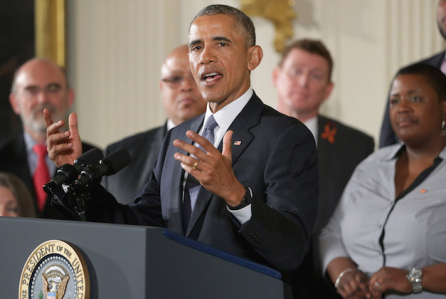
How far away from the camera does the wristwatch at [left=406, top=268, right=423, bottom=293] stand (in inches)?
95.0

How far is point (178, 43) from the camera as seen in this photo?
532 centimetres

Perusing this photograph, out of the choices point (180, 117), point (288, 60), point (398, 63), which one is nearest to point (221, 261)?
point (180, 117)

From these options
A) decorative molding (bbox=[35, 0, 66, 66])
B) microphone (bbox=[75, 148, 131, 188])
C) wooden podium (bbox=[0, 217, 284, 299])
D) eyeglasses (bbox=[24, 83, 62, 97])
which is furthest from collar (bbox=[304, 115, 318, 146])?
decorative molding (bbox=[35, 0, 66, 66])

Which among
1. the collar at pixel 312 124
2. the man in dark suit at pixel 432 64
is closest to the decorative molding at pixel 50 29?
the collar at pixel 312 124

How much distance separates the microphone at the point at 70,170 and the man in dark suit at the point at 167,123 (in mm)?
1376

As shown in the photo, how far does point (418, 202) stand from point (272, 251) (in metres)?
1.14

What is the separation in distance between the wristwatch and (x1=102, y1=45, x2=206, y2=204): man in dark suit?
1356 millimetres

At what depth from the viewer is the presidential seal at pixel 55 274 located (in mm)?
1366

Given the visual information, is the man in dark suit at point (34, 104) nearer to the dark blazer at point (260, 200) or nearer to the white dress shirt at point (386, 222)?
the white dress shirt at point (386, 222)

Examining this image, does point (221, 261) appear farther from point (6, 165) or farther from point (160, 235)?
point (6, 165)

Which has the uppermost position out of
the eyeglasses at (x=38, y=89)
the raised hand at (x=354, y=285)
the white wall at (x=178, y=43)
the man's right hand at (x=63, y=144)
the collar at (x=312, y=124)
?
the white wall at (x=178, y=43)

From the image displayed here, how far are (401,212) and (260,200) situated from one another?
1174mm

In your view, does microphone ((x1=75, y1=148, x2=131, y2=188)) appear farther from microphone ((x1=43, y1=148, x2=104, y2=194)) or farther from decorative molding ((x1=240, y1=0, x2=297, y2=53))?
decorative molding ((x1=240, y1=0, x2=297, y2=53))

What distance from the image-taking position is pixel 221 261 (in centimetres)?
150
